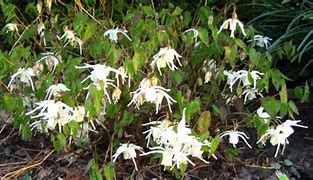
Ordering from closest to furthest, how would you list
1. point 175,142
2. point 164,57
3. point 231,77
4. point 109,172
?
point 175,142 → point 164,57 → point 109,172 → point 231,77

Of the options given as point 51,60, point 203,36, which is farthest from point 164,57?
point 51,60

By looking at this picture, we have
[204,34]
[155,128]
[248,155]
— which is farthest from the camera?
[248,155]

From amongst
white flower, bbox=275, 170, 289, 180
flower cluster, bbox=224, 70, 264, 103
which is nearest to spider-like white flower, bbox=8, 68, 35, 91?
flower cluster, bbox=224, 70, 264, 103

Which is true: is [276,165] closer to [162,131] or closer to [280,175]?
[280,175]

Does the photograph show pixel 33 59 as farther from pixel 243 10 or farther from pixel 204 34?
pixel 243 10

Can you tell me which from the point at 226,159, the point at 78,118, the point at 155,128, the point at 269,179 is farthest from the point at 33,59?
the point at 269,179

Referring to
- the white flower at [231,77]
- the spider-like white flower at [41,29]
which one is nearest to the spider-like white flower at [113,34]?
the spider-like white flower at [41,29]

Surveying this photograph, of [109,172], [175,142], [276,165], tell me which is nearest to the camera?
[175,142]
